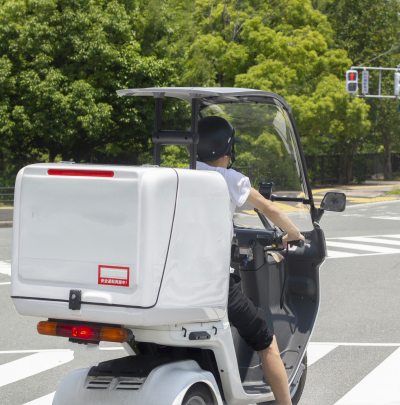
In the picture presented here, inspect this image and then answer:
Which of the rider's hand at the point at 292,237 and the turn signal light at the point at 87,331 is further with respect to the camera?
the rider's hand at the point at 292,237

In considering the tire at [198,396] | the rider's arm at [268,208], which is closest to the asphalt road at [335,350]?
the tire at [198,396]

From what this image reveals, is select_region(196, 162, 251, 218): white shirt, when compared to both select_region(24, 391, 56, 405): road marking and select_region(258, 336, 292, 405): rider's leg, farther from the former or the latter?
select_region(24, 391, 56, 405): road marking

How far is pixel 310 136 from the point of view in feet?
108

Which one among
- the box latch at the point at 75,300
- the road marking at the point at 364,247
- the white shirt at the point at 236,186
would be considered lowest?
the road marking at the point at 364,247

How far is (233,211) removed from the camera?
395cm

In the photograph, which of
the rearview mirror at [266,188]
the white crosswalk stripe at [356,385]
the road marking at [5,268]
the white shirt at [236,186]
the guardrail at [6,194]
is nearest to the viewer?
the white shirt at [236,186]

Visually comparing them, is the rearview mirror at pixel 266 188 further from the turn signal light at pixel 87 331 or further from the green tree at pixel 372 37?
the green tree at pixel 372 37

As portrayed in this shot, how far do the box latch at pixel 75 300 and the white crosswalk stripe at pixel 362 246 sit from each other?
978 cm

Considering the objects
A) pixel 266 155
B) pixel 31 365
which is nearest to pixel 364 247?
pixel 31 365

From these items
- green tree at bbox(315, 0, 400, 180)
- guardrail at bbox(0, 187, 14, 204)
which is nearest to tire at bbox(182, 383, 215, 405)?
guardrail at bbox(0, 187, 14, 204)

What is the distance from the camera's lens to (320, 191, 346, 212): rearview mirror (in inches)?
194

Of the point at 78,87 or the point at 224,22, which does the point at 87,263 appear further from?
the point at 224,22

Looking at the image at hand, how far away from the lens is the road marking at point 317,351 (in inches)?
246

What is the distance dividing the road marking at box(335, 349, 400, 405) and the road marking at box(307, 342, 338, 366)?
0.54 meters
